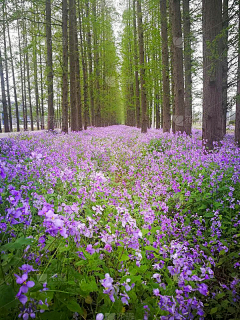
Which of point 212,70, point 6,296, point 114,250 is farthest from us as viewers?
point 212,70

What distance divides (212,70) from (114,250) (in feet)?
20.5

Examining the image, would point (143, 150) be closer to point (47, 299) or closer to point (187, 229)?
point (187, 229)

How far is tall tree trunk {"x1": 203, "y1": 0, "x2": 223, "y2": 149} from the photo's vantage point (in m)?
6.33

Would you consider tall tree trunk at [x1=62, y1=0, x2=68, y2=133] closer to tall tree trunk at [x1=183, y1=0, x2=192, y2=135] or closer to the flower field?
tall tree trunk at [x1=183, y1=0, x2=192, y2=135]

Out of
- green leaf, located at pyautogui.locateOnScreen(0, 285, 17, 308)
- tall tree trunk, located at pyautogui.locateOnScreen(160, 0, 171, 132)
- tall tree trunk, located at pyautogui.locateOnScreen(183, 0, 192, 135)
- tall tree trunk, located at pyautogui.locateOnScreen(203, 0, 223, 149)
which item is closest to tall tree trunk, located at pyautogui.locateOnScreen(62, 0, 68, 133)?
tall tree trunk, located at pyautogui.locateOnScreen(160, 0, 171, 132)

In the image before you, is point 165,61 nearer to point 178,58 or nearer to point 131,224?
point 178,58

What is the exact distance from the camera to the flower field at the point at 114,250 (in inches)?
55.2

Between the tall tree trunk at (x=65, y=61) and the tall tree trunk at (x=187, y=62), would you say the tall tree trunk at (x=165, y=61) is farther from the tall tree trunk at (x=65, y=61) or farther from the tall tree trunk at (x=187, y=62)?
the tall tree trunk at (x=65, y=61)

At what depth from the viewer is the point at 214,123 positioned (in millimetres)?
6848

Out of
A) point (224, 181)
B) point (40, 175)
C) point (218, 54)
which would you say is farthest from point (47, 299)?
point (218, 54)

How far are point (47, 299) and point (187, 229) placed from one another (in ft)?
7.15

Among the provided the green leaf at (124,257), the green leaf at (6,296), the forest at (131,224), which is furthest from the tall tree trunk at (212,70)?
the green leaf at (6,296)

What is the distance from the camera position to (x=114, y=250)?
8.25ft

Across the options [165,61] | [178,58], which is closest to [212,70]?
[178,58]
